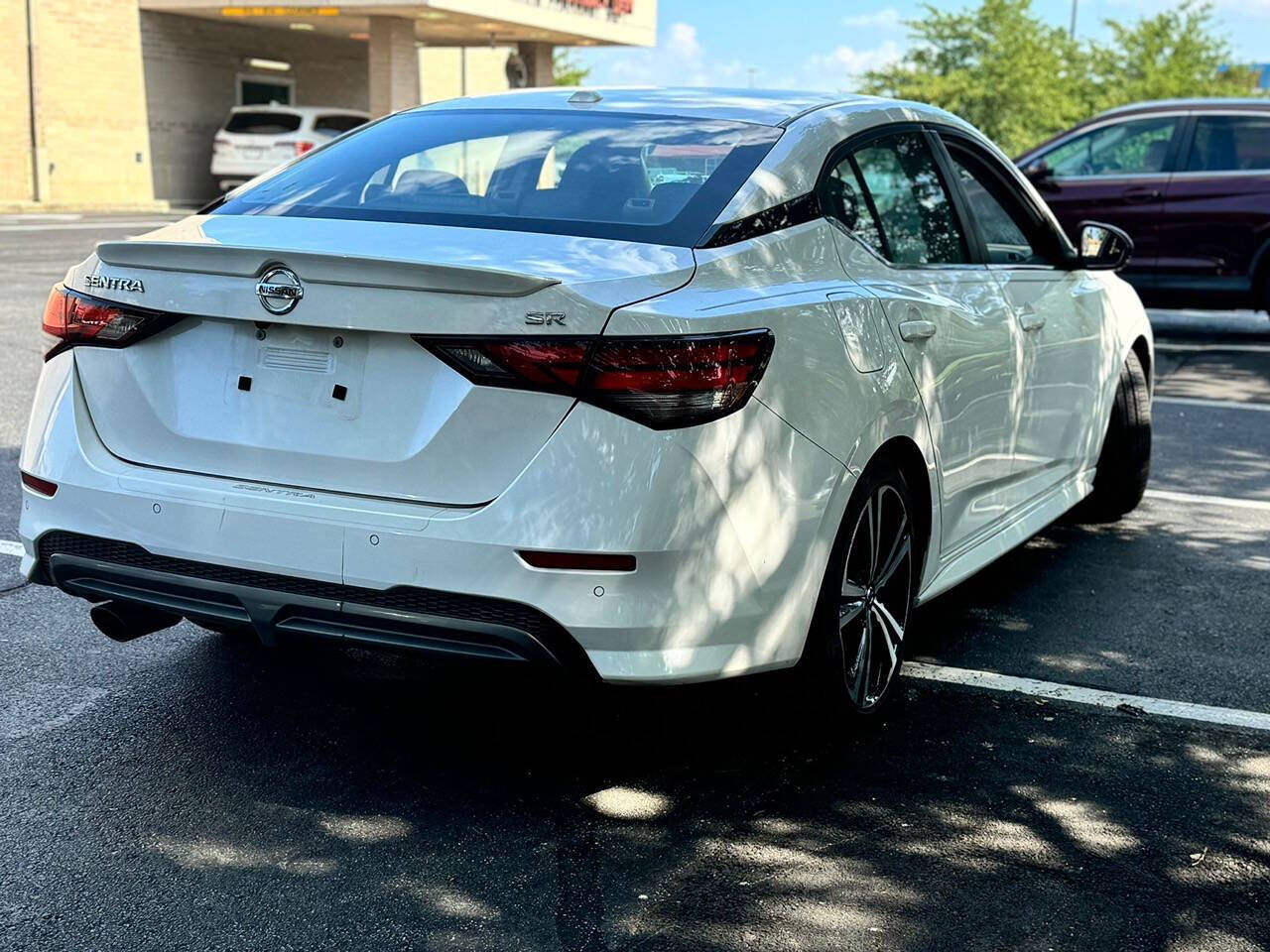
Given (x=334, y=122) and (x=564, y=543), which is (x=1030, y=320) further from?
(x=334, y=122)

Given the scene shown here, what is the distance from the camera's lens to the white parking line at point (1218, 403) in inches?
401

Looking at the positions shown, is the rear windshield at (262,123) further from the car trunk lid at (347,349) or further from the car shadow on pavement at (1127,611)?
the car trunk lid at (347,349)

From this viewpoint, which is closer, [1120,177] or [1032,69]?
[1120,177]

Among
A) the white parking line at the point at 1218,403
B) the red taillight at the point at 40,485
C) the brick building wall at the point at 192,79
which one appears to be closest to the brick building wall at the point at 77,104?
the brick building wall at the point at 192,79

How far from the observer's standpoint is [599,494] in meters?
3.30

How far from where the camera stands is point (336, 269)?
3.41 meters

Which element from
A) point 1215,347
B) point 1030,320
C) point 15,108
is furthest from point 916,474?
point 15,108

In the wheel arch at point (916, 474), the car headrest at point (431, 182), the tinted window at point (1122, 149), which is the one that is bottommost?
the wheel arch at point (916, 474)

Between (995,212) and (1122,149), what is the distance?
8.99 m

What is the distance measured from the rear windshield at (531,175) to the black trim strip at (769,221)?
4 cm

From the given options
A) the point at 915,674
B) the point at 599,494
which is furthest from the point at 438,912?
the point at 915,674

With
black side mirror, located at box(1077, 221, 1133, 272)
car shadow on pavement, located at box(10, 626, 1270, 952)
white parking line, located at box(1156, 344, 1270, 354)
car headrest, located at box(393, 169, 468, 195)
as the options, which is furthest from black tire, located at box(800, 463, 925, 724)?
white parking line, located at box(1156, 344, 1270, 354)

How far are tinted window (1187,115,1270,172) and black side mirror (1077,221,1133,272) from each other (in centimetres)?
802

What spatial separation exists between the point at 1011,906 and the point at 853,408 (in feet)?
4.02
